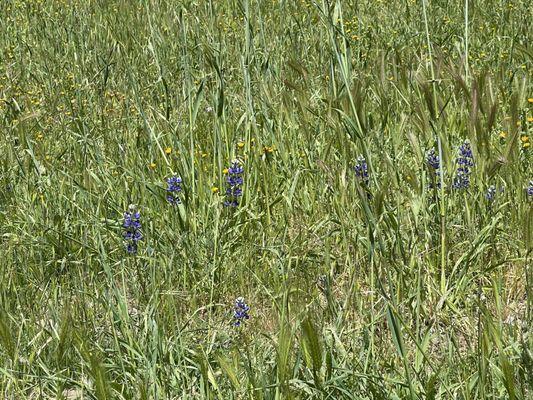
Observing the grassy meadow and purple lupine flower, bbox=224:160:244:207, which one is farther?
purple lupine flower, bbox=224:160:244:207

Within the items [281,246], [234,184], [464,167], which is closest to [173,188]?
[234,184]

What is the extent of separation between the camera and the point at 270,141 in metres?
3.20

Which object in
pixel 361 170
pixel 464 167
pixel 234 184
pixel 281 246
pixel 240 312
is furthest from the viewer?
pixel 234 184

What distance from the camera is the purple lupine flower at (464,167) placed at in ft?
8.75

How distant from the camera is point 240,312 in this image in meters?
2.24

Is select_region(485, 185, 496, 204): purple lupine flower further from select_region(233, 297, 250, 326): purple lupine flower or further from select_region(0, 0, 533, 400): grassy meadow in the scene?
select_region(233, 297, 250, 326): purple lupine flower

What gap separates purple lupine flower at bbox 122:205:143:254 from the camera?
252 centimetres

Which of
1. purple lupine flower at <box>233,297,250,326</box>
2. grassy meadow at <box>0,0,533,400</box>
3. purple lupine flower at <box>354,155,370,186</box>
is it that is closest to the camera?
grassy meadow at <box>0,0,533,400</box>

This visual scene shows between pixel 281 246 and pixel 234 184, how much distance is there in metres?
0.41

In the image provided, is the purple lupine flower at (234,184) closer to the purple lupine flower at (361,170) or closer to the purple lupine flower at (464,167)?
the purple lupine flower at (361,170)

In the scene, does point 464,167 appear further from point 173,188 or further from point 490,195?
point 173,188

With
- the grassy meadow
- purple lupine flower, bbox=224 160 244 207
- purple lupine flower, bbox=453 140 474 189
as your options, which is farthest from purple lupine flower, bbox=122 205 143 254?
purple lupine flower, bbox=453 140 474 189

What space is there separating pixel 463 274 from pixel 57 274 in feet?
3.83

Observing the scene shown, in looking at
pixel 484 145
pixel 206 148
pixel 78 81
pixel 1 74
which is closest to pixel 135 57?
pixel 78 81
